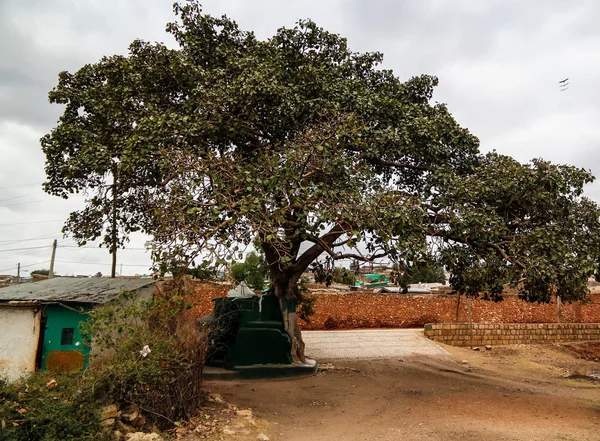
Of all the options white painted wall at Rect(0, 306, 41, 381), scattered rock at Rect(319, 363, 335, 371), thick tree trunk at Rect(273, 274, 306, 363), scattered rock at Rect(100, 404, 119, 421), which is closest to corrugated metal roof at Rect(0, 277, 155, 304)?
white painted wall at Rect(0, 306, 41, 381)

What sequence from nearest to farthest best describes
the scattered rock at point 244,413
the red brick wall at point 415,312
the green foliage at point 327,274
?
the scattered rock at point 244,413
the green foliage at point 327,274
the red brick wall at point 415,312

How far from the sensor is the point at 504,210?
9547mm

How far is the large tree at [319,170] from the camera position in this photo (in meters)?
7.78

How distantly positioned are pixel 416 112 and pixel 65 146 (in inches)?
307

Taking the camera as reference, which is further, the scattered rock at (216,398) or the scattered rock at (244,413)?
the scattered rock at (216,398)

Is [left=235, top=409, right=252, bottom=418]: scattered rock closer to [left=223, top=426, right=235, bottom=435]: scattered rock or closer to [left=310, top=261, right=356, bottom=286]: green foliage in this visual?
[left=223, top=426, right=235, bottom=435]: scattered rock

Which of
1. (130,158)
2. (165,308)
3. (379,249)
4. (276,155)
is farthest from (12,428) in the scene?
(379,249)

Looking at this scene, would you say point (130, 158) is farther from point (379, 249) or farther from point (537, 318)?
point (537, 318)

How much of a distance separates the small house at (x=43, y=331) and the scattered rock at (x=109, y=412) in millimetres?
1538

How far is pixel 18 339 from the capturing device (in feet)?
24.3

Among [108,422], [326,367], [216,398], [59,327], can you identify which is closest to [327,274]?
[326,367]

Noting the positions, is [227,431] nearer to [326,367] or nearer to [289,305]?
[289,305]

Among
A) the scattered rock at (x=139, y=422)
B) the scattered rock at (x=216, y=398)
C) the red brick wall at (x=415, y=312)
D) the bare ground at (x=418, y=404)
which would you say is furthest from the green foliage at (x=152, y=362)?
the red brick wall at (x=415, y=312)

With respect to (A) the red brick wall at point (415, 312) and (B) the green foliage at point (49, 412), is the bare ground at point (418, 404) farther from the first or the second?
(A) the red brick wall at point (415, 312)
